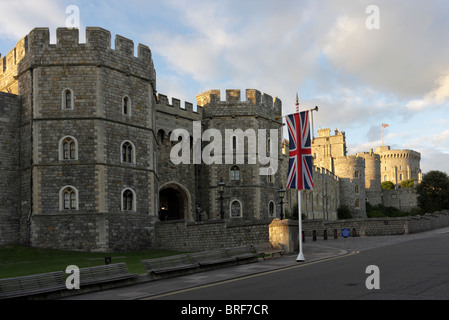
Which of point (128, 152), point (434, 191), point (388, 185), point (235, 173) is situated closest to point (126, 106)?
point (128, 152)

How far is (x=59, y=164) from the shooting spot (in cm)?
2775

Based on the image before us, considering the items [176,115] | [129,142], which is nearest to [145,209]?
[129,142]

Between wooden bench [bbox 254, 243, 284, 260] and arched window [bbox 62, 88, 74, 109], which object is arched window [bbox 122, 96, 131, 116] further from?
wooden bench [bbox 254, 243, 284, 260]

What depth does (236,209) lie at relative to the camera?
123 ft

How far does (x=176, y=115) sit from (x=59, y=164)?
11.3m

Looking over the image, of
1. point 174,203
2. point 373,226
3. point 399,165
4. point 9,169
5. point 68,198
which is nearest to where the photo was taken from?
point 68,198

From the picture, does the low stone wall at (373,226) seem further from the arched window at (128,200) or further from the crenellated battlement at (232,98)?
the arched window at (128,200)

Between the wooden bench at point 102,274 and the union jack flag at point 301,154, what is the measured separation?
7.72 m

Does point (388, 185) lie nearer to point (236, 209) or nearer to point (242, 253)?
point (236, 209)

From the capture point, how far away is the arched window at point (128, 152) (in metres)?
29.4

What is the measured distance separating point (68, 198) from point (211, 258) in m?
12.8

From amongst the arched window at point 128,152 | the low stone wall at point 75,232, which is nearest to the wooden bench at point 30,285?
the low stone wall at point 75,232
